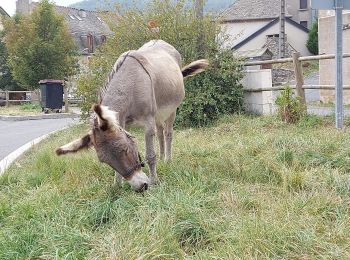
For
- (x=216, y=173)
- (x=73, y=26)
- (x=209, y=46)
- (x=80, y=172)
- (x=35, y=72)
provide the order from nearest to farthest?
1. (x=216, y=173)
2. (x=80, y=172)
3. (x=209, y=46)
4. (x=35, y=72)
5. (x=73, y=26)

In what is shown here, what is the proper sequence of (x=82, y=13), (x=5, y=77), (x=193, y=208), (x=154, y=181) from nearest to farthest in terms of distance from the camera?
(x=193, y=208) < (x=154, y=181) < (x=5, y=77) < (x=82, y=13)

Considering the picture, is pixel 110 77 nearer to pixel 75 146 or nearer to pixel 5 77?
pixel 75 146

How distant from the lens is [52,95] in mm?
21359

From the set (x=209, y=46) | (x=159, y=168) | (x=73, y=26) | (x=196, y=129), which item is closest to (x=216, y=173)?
(x=159, y=168)

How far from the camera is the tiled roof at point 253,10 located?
46.7m

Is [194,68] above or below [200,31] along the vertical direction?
below

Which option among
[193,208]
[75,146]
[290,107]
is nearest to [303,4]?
[290,107]

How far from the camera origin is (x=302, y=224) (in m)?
3.55

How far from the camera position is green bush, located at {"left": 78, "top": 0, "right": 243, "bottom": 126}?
35.6 ft

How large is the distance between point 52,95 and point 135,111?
54.9 feet

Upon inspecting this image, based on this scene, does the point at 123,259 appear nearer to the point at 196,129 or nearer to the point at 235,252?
the point at 235,252

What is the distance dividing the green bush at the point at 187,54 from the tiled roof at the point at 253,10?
3506cm

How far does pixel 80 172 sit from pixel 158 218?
2191mm

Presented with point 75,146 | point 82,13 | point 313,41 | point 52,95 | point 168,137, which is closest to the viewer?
point 75,146
